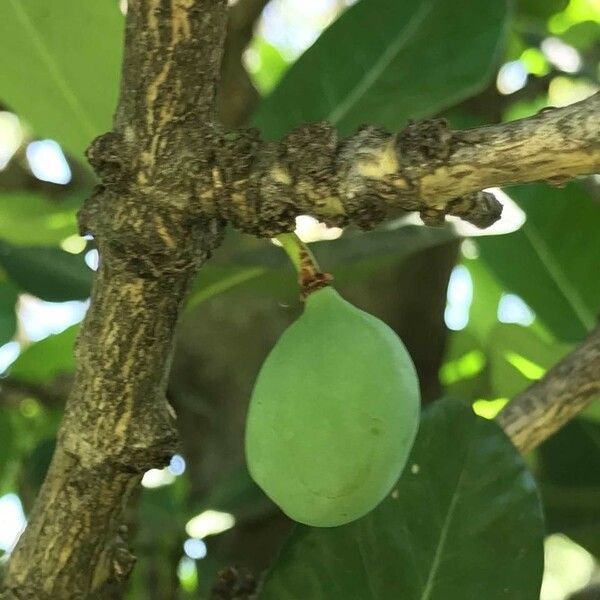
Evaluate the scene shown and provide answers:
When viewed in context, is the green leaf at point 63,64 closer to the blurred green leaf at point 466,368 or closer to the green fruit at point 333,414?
the green fruit at point 333,414

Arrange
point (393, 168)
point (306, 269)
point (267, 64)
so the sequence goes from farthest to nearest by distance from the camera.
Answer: point (267, 64) → point (306, 269) → point (393, 168)

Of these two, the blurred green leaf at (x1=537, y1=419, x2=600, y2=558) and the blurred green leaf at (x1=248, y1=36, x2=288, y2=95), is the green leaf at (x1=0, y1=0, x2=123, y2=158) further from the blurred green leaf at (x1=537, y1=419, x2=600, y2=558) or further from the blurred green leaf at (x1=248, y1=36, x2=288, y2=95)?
the blurred green leaf at (x1=248, y1=36, x2=288, y2=95)

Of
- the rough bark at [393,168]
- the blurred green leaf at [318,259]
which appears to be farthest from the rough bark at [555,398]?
the rough bark at [393,168]

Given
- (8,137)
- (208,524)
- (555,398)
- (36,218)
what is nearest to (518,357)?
(555,398)

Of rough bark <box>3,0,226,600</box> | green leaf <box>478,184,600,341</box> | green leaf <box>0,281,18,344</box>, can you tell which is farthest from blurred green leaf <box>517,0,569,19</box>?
rough bark <box>3,0,226,600</box>

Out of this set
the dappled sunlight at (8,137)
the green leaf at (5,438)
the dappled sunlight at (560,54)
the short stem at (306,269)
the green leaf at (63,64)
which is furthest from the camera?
the dappled sunlight at (8,137)

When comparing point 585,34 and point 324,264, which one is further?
point 585,34

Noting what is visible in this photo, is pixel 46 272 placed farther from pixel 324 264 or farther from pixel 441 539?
pixel 441 539
